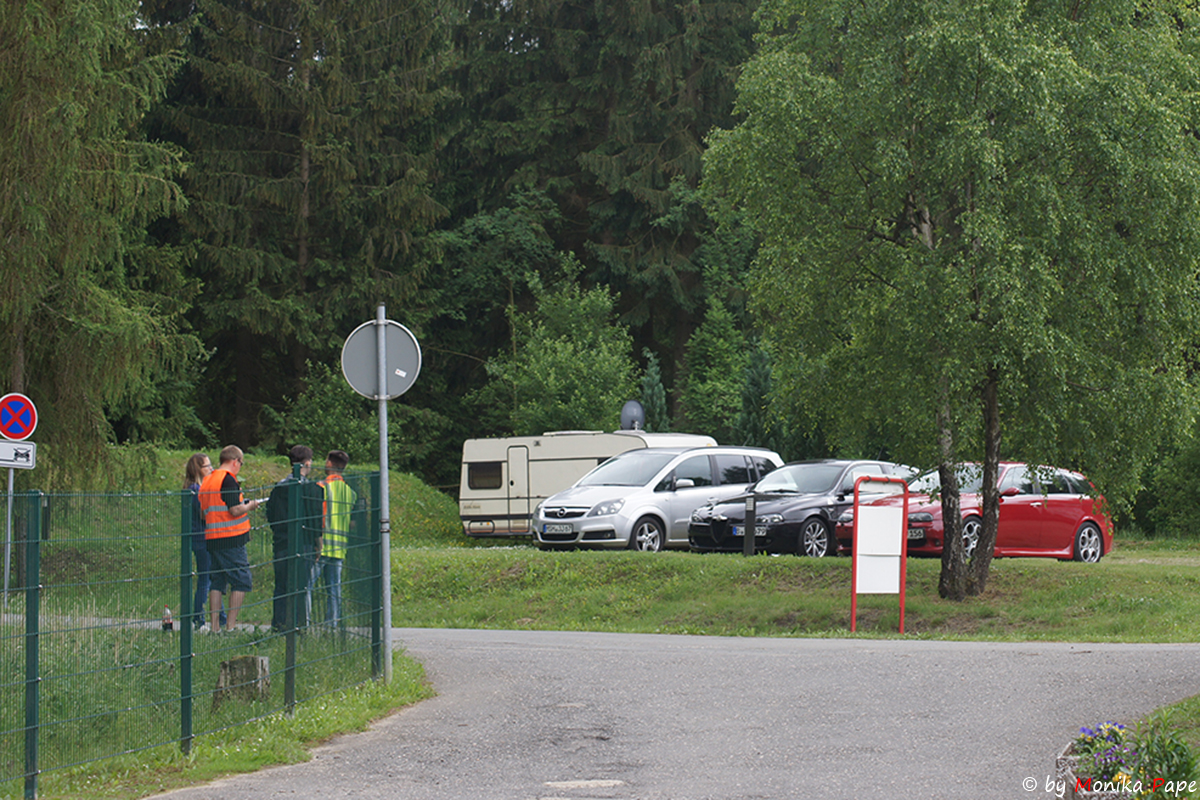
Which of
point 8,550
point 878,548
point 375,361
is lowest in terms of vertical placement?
point 878,548

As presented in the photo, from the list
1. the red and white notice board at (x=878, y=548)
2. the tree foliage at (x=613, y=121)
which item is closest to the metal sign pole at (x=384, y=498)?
the red and white notice board at (x=878, y=548)

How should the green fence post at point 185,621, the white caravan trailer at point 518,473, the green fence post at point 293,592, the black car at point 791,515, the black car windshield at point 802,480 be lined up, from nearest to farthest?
the green fence post at point 185,621, the green fence post at point 293,592, the black car at point 791,515, the black car windshield at point 802,480, the white caravan trailer at point 518,473

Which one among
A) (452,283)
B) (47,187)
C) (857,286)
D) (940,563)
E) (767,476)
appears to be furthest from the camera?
Answer: (452,283)

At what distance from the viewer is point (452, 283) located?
156 ft

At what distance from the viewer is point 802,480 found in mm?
22484

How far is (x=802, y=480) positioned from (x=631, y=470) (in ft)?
10.3

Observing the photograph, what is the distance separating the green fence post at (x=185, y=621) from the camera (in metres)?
7.95

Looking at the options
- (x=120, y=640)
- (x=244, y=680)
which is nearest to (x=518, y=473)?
(x=244, y=680)

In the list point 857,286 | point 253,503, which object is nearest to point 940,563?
point 857,286

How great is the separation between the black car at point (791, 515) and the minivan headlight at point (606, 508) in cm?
126

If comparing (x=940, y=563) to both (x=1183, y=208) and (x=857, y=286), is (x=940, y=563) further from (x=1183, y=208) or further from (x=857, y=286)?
(x=1183, y=208)

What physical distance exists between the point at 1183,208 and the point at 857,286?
4.02 meters

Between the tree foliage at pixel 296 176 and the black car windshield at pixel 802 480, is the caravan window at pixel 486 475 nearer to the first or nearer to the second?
the black car windshield at pixel 802 480

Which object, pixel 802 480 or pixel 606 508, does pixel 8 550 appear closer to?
pixel 606 508
